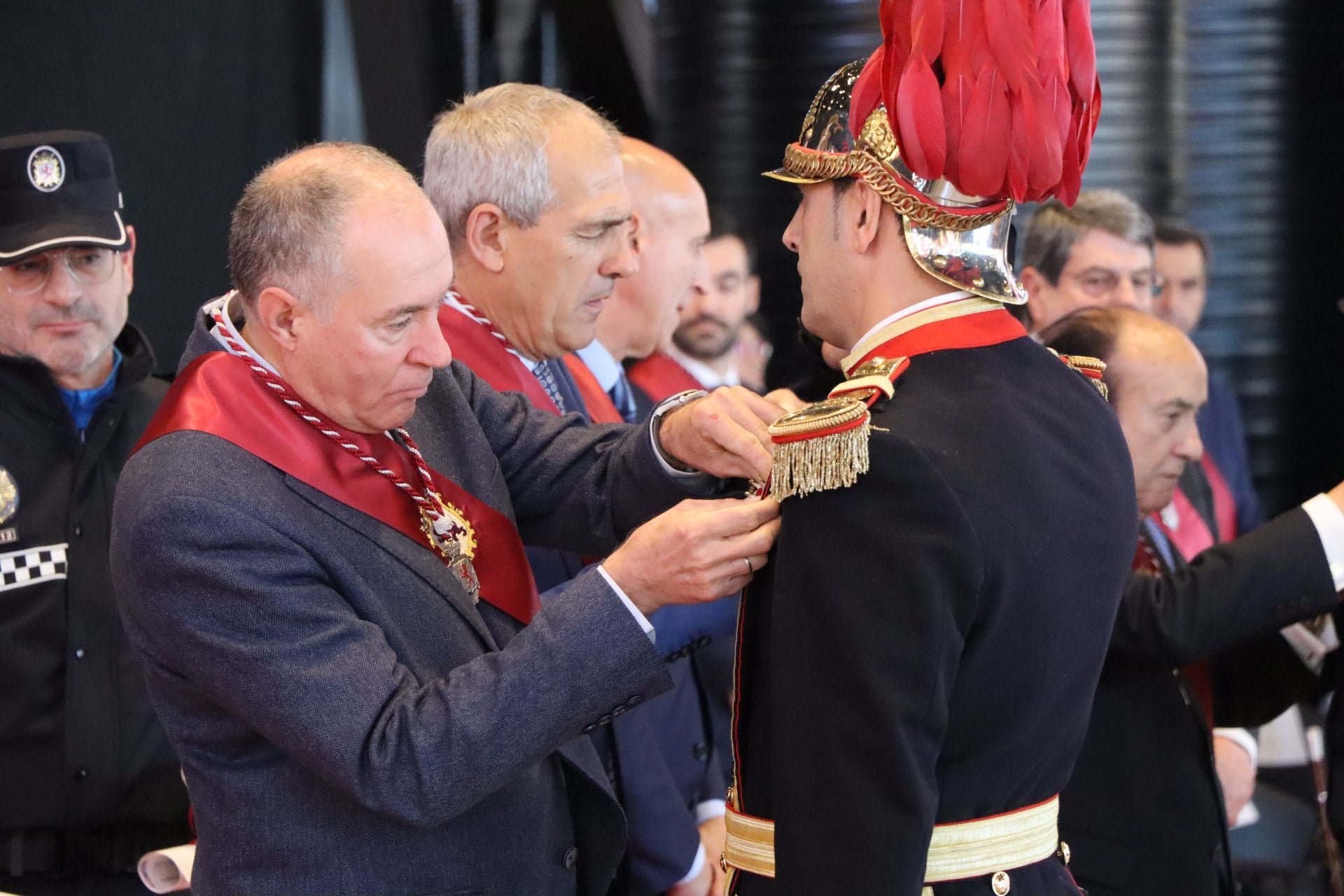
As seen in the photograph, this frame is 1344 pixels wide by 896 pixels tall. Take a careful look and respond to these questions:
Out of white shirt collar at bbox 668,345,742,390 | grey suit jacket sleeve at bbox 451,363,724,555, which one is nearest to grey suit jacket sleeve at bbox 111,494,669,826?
grey suit jacket sleeve at bbox 451,363,724,555

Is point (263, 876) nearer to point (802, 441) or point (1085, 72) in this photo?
point (802, 441)

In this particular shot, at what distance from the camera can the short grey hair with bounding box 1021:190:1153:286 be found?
369cm

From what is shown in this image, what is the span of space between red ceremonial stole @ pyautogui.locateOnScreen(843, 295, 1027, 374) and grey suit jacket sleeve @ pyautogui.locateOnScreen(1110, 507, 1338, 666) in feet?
2.88

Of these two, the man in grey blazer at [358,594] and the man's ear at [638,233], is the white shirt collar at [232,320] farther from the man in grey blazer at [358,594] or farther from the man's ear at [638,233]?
the man's ear at [638,233]

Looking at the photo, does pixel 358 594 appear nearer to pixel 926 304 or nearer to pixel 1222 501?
pixel 926 304

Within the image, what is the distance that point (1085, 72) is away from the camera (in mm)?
1673

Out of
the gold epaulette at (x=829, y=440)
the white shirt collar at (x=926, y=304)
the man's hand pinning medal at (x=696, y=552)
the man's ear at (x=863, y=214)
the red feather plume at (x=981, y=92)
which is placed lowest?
the man's hand pinning medal at (x=696, y=552)

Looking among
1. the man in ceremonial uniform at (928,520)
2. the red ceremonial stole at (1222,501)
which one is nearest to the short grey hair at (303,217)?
the man in ceremonial uniform at (928,520)

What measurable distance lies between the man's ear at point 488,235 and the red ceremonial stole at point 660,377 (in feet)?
3.42

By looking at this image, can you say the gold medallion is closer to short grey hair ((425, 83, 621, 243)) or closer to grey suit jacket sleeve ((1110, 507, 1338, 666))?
short grey hair ((425, 83, 621, 243))

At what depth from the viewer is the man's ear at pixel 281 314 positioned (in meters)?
1.79

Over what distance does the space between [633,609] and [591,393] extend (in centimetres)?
115

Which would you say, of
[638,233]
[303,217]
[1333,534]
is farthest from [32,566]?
[1333,534]

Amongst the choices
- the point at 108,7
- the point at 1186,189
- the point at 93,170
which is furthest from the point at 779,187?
the point at 93,170
